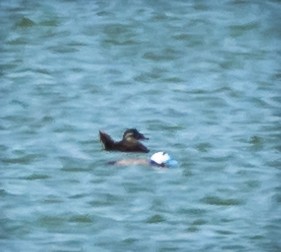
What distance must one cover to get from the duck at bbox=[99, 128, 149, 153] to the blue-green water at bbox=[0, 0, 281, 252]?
0.08 m

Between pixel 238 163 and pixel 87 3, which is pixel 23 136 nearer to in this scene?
pixel 238 163

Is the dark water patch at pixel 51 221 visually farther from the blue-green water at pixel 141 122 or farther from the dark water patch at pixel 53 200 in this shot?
the dark water patch at pixel 53 200

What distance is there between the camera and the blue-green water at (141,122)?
14.0 metres

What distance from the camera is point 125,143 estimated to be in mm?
15727

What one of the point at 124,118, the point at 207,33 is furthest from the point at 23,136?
the point at 207,33

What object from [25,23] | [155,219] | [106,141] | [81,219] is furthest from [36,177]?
[25,23]

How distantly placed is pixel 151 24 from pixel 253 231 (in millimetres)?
6230

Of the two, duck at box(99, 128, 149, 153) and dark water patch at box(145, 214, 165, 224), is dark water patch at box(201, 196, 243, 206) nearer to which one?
dark water patch at box(145, 214, 165, 224)

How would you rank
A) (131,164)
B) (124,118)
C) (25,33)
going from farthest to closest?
(25,33) → (124,118) → (131,164)

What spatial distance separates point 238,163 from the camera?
15.7 meters

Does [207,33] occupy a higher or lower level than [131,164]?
higher

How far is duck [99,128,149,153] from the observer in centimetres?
1573

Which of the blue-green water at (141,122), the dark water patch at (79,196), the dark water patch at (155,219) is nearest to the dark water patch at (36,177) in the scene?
the blue-green water at (141,122)

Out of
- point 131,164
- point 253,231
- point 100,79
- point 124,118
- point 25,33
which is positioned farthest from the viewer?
point 25,33
